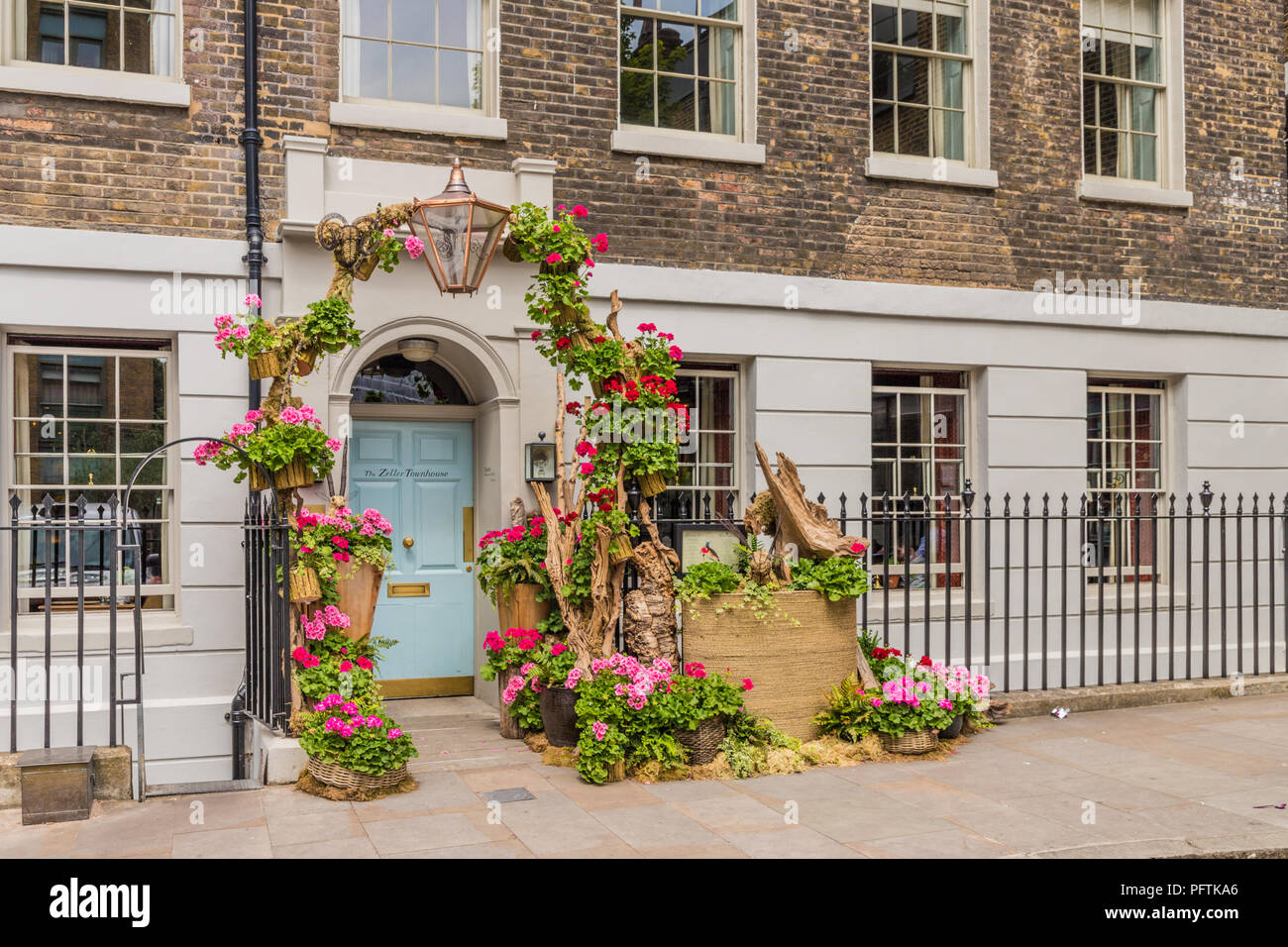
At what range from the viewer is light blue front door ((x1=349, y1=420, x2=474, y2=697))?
9.66 meters

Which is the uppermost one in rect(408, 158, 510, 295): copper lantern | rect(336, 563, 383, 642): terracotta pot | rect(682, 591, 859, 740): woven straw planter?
rect(408, 158, 510, 295): copper lantern

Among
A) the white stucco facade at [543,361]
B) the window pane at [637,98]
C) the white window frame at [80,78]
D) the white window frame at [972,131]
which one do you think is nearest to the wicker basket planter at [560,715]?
the white stucco facade at [543,361]

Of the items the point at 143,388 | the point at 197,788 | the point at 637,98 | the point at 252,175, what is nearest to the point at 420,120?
the point at 252,175

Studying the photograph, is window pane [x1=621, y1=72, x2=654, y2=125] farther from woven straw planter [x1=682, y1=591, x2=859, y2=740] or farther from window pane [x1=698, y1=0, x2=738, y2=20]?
woven straw planter [x1=682, y1=591, x2=859, y2=740]

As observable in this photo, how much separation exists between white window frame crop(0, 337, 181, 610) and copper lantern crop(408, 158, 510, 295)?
91.9 inches

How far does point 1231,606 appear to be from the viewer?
39.4ft

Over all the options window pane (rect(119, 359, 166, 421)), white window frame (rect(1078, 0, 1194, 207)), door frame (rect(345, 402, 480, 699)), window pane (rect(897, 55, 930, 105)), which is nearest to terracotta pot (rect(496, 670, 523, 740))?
door frame (rect(345, 402, 480, 699))

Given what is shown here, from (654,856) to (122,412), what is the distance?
212 inches

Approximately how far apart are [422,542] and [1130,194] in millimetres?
7643

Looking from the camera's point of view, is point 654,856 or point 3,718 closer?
point 654,856

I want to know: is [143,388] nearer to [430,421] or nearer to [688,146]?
[430,421]

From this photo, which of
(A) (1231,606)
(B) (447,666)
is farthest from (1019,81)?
(B) (447,666)

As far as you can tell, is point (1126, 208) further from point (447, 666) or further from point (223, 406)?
point (223, 406)

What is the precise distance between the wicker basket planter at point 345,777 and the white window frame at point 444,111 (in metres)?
4.84
